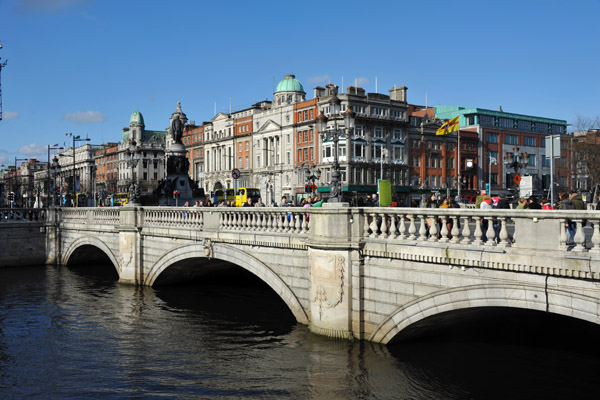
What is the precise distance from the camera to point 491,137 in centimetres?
8488

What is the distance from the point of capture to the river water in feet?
41.6

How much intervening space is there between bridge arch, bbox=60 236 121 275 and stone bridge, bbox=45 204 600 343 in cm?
583

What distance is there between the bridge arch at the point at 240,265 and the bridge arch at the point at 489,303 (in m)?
3.53

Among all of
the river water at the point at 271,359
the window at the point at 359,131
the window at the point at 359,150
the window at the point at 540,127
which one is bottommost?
the river water at the point at 271,359

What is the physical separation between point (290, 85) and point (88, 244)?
2247 inches

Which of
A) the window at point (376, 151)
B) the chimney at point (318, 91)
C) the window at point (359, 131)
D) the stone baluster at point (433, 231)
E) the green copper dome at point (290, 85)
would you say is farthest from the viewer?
the green copper dome at point (290, 85)

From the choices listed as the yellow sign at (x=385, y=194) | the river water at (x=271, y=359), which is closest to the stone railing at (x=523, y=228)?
the river water at (x=271, y=359)

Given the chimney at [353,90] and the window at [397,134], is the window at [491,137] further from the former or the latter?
the chimney at [353,90]

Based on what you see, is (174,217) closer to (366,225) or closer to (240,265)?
(240,265)

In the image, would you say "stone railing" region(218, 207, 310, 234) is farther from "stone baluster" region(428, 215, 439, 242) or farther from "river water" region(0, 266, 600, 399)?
"stone baluster" region(428, 215, 439, 242)

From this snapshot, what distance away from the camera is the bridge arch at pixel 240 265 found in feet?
56.3

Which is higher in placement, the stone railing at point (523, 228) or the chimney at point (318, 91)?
the chimney at point (318, 91)

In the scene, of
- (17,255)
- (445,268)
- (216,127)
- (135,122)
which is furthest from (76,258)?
(135,122)

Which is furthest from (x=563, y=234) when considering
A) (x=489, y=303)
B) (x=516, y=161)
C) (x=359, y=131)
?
(x=359, y=131)
